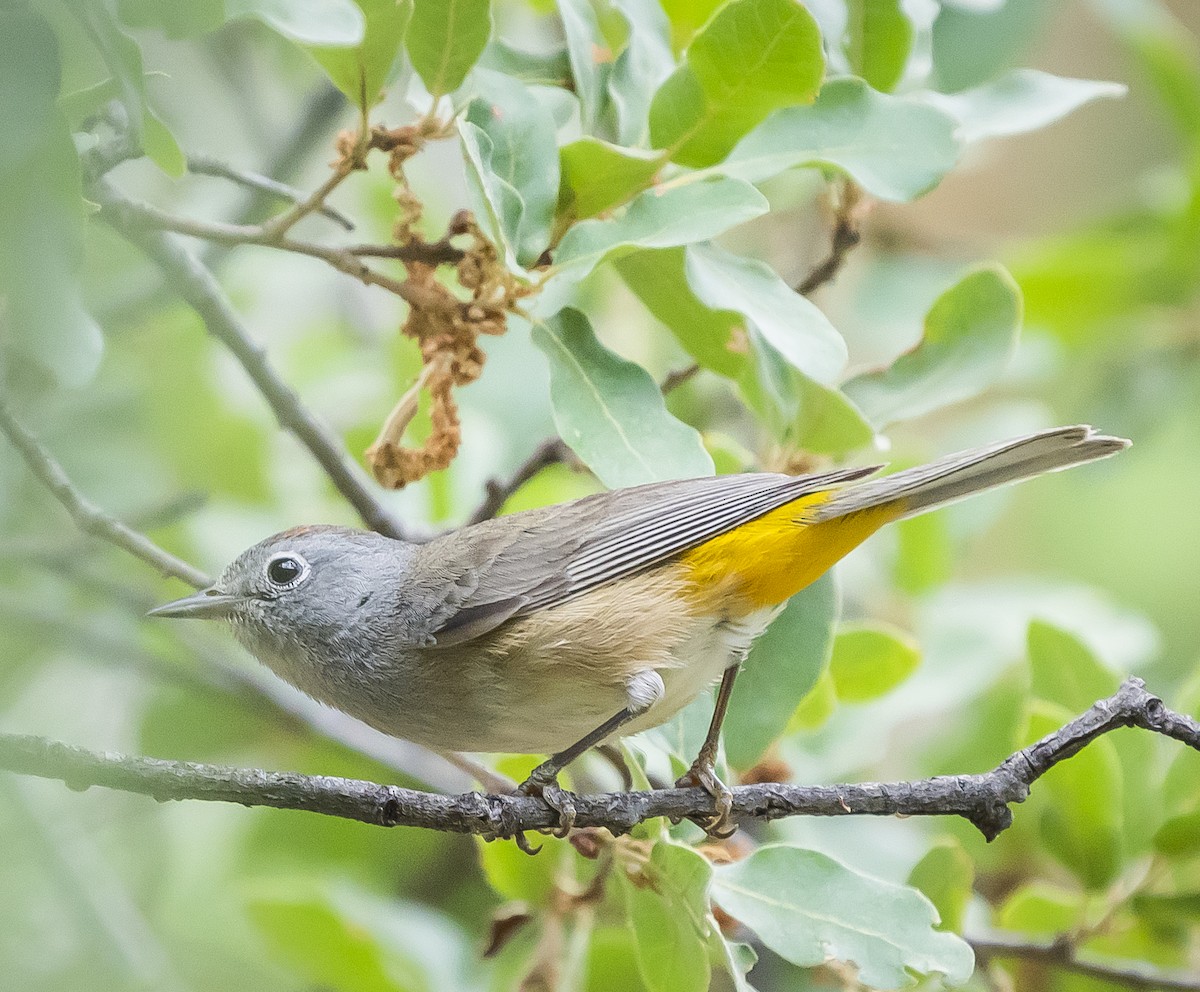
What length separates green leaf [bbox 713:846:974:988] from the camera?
2156 mm

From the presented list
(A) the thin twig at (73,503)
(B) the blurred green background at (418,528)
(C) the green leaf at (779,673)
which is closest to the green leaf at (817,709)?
(B) the blurred green background at (418,528)

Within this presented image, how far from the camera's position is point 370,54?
2225 millimetres

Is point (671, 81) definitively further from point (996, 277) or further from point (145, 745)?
point (145, 745)

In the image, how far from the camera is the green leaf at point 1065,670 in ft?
9.56

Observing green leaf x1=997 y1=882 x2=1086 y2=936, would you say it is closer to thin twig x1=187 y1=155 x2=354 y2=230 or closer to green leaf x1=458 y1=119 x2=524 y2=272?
green leaf x1=458 y1=119 x2=524 y2=272

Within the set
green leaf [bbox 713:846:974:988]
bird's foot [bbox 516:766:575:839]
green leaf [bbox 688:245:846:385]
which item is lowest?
green leaf [bbox 713:846:974:988]

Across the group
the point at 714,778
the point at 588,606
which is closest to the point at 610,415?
the point at 588,606

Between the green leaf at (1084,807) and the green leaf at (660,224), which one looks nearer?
the green leaf at (660,224)

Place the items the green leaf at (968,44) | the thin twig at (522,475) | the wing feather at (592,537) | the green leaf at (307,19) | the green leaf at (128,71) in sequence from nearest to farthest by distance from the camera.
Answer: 1. the green leaf at (128,71)
2. the green leaf at (307,19)
3. the wing feather at (592,537)
4. the thin twig at (522,475)
5. the green leaf at (968,44)

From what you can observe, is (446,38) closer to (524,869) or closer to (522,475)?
(522,475)

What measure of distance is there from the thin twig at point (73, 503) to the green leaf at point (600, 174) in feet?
3.33

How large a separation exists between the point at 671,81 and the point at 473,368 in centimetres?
62

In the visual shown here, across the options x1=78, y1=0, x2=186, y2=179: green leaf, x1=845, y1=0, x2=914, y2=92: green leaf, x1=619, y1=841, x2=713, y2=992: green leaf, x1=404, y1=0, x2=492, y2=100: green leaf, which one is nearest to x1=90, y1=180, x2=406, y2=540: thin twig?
x1=78, y1=0, x2=186, y2=179: green leaf

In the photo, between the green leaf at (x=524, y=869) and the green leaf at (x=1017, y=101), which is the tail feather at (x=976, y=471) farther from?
the green leaf at (x=524, y=869)
